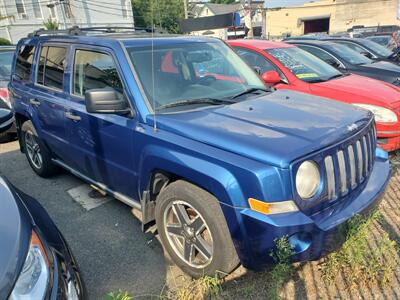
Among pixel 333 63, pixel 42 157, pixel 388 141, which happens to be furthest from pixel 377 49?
pixel 42 157

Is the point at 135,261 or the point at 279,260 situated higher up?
the point at 279,260

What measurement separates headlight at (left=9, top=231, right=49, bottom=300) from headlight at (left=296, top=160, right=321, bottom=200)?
1.52m

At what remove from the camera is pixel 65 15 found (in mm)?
25797

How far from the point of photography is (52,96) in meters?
3.92

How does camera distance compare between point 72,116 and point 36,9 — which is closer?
point 72,116

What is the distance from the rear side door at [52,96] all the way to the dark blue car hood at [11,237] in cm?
199

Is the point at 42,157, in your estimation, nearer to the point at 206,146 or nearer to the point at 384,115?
the point at 206,146

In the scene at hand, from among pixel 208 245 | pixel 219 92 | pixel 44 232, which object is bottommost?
pixel 208 245

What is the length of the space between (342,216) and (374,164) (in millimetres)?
989

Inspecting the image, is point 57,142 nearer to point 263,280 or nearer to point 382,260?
point 263,280

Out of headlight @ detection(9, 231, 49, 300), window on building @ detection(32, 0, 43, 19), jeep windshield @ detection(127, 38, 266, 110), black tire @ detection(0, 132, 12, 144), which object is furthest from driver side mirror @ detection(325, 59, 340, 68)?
window on building @ detection(32, 0, 43, 19)

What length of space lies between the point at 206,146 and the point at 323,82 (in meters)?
→ 3.58

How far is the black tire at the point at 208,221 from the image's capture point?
7.68ft

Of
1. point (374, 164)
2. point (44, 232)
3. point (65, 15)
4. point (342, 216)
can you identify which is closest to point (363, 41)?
point (374, 164)
